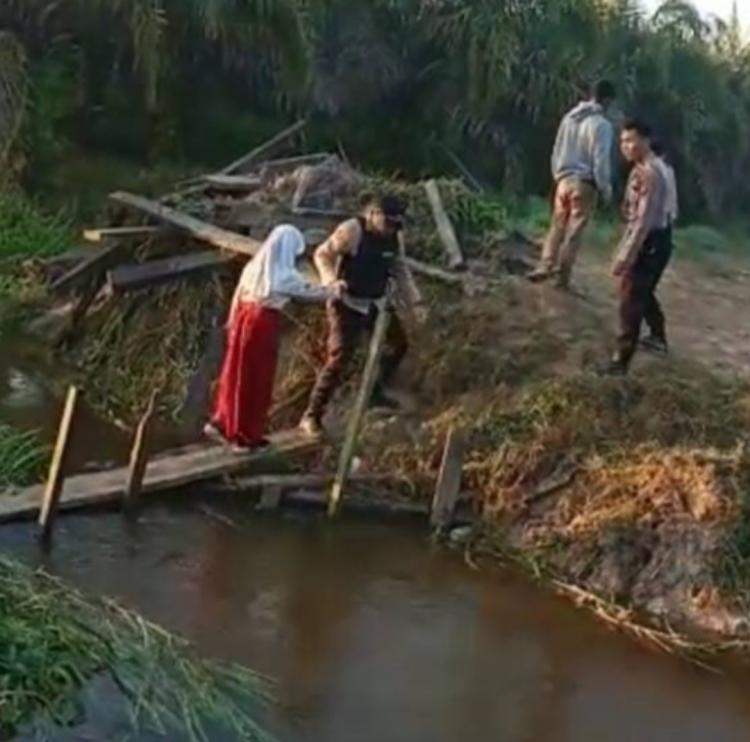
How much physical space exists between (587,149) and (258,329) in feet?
12.5

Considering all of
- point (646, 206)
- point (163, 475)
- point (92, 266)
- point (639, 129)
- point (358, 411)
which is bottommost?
point (163, 475)

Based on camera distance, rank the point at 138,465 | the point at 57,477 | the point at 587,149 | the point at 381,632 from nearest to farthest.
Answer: the point at 381,632 → the point at 57,477 → the point at 138,465 → the point at 587,149

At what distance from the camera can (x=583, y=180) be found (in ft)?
45.7

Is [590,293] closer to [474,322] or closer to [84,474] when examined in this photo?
[474,322]

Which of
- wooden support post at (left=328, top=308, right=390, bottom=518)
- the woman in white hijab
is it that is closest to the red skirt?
the woman in white hijab

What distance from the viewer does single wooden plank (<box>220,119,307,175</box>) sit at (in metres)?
17.0

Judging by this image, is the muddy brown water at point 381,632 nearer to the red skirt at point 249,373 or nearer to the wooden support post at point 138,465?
the wooden support post at point 138,465

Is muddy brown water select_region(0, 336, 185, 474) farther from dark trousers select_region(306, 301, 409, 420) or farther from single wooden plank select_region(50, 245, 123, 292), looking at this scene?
dark trousers select_region(306, 301, 409, 420)

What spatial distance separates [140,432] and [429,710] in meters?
2.69

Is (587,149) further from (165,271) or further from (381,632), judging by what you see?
(381,632)

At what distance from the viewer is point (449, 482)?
11430 mm

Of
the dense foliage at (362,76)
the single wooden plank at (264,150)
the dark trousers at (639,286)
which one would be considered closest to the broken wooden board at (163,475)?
the dark trousers at (639,286)

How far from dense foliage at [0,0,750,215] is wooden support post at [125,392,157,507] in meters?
8.65

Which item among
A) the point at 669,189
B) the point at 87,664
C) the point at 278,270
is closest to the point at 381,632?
the point at 278,270
